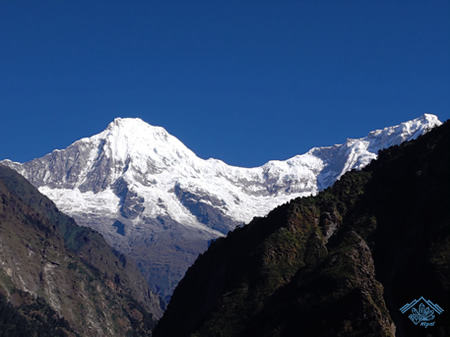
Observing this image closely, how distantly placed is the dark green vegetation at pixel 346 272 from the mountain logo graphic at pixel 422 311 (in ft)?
3.67

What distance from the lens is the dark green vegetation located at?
473 ft

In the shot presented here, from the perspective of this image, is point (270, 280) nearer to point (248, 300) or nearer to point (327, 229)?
point (248, 300)

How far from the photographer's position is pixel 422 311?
140 meters

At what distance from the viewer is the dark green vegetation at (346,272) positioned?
473ft

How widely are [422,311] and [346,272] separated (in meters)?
21.2

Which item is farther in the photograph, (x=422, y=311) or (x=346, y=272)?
(x=346, y=272)

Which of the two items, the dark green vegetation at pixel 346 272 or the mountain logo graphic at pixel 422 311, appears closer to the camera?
the mountain logo graphic at pixel 422 311

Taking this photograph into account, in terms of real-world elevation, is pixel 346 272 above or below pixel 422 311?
above

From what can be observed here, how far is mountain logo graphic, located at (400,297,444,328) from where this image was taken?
13588cm

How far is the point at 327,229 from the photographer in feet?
636

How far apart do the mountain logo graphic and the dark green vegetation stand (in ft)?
3.67

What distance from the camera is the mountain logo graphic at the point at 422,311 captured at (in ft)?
446

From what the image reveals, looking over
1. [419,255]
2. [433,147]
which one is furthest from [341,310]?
[433,147]

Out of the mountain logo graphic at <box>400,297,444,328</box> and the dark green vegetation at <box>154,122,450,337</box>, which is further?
the dark green vegetation at <box>154,122,450,337</box>
